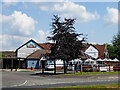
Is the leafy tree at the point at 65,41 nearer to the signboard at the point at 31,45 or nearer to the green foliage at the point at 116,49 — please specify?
the signboard at the point at 31,45

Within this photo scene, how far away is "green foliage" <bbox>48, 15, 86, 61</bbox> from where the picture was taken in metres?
30.4

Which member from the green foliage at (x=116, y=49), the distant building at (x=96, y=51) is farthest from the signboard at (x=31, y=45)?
the green foliage at (x=116, y=49)

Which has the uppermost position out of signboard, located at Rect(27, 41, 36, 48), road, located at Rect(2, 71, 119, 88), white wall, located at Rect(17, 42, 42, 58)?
signboard, located at Rect(27, 41, 36, 48)

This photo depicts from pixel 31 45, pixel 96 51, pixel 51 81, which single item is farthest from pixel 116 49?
pixel 51 81

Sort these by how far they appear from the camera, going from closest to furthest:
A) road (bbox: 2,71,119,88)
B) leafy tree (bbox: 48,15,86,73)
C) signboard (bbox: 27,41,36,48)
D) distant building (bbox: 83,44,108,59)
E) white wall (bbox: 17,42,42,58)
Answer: road (bbox: 2,71,119,88)
leafy tree (bbox: 48,15,86,73)
white wall (bbox: 17,42,42,58)
signboard (bbox: 27,41,36,48)
distant building (bbox: 83,44,108,59)

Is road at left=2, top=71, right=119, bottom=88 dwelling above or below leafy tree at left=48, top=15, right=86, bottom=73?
below

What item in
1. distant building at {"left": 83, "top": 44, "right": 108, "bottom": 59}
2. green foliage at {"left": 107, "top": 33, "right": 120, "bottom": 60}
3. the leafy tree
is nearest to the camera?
the leafy tree

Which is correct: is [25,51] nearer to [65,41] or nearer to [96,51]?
[96,51]

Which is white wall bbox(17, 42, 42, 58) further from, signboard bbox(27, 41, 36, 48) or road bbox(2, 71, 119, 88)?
road bbox(2, 71, 119, 88)

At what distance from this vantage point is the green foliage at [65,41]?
30438mm

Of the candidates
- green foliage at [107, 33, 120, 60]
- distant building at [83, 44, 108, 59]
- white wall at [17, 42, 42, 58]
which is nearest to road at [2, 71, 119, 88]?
white wall at [17, 42, 42, 58]

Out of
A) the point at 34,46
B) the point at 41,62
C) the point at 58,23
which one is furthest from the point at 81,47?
the point at 34,46

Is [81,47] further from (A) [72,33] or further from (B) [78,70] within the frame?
(B) [78,70]

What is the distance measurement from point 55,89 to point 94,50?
66.3 m
